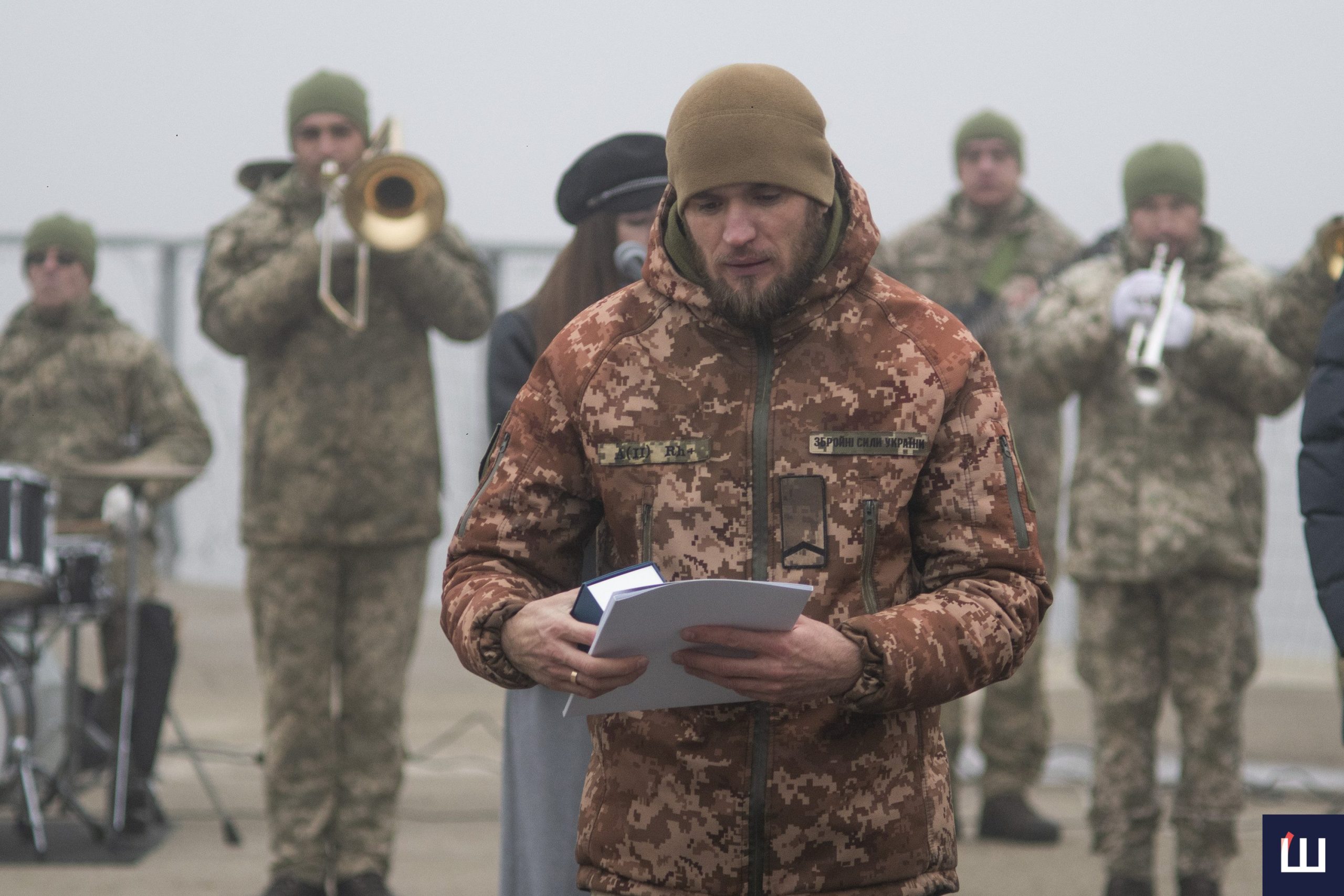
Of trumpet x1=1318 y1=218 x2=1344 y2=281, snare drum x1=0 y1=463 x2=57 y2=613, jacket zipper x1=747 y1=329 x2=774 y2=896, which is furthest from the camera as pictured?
snare drum x1=0 y1=463 x2=57 y2=613


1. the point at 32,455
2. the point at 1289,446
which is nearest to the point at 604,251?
the point at 32,455

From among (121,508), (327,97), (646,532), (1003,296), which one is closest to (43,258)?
(121,508)

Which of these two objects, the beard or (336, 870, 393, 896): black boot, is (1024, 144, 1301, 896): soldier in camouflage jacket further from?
the beard

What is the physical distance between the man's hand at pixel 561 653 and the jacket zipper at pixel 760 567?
0.70 feet

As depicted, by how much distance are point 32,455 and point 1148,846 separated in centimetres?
401

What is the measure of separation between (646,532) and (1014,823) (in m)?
4.01

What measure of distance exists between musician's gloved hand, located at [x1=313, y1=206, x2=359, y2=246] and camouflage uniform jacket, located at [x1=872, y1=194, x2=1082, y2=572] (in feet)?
6.42

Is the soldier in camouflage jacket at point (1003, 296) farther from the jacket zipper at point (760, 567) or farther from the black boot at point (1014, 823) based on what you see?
the jacket zipper at point (760, 567)

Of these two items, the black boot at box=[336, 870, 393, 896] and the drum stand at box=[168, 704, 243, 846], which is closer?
the black boot at box=[336, 870, 393, 896]

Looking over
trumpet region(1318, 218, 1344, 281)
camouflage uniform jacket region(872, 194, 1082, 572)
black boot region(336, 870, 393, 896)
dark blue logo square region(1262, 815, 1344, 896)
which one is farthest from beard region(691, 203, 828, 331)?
camouflage uniform jacket region(872, 194, 1082, 572)

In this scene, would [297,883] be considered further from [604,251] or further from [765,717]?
[765,717]

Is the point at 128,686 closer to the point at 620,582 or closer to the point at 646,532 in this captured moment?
the point at 646,532

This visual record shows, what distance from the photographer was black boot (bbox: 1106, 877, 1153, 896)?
483 centimetres

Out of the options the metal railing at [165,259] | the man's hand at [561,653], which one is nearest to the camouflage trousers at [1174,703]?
the man's hand at [561,653]
